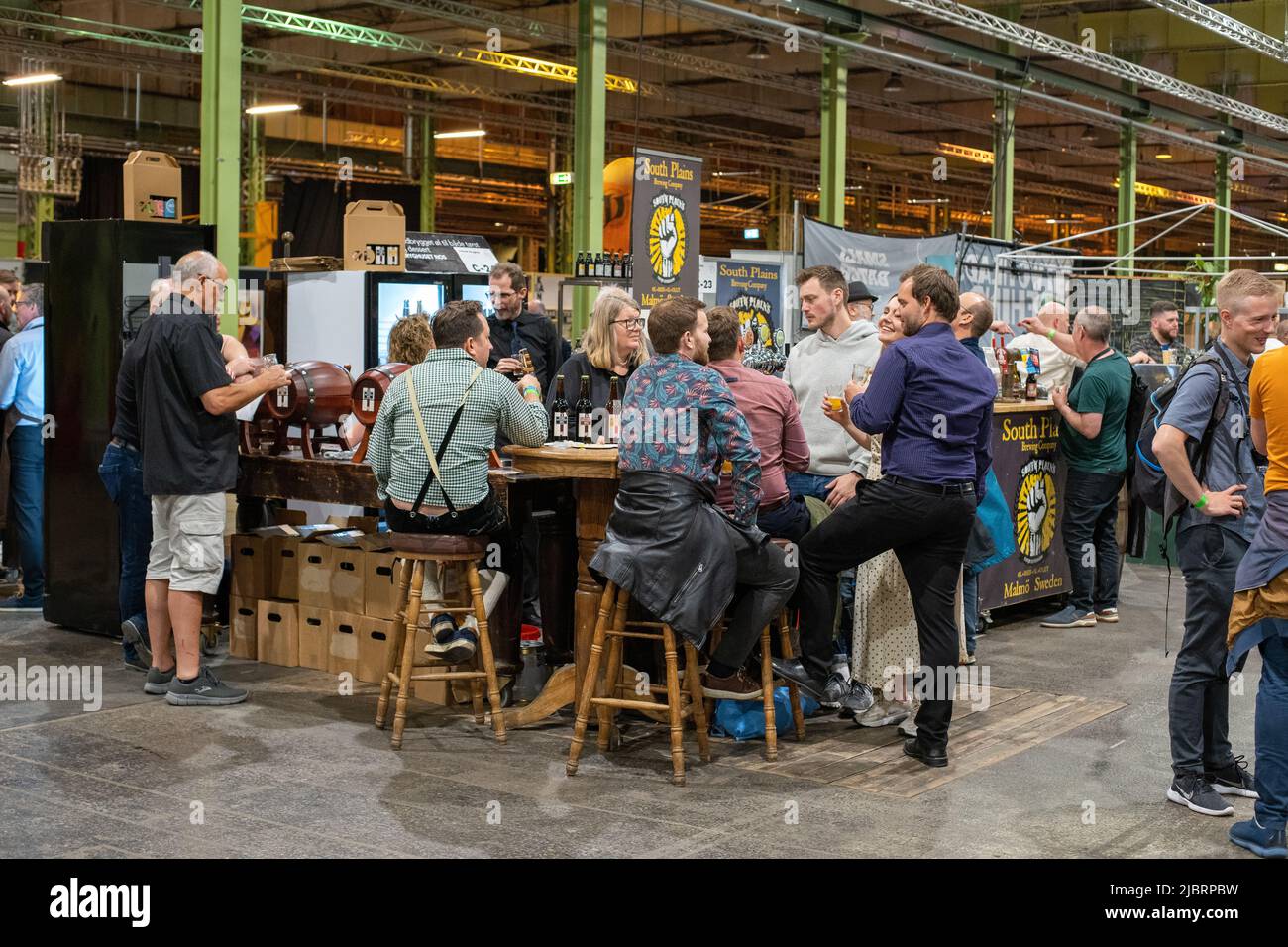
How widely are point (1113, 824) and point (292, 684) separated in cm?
335

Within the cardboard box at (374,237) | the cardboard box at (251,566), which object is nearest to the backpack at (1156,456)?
the cardboard box at (251,566)

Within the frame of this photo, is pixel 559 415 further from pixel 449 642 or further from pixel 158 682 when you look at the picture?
pixel 158 682

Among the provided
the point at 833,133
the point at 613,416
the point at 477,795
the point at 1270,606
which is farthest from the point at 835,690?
the point at 833,133

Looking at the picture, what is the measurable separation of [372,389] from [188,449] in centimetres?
82

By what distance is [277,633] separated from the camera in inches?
250

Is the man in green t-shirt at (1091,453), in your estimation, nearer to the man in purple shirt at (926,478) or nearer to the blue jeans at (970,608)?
the blue jeans at (970,608)

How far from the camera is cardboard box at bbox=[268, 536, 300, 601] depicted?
6262mm

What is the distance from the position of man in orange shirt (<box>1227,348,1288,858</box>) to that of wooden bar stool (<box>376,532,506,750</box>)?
2.49 m

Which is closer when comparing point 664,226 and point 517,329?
point 517,329

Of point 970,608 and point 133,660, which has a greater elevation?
point 970,608

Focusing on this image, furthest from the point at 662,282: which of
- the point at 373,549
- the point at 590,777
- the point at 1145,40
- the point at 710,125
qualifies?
the point at 710,125

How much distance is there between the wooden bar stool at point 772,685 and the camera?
4902 millimetres

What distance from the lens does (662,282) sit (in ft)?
28.7

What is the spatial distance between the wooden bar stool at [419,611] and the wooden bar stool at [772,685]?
829mm
